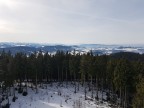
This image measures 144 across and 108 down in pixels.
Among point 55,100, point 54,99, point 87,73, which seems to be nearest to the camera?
point 55,100

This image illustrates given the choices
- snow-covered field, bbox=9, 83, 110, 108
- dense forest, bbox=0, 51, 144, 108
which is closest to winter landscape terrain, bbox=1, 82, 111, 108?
snow-covered field, bbox=9, 83, 110, 108

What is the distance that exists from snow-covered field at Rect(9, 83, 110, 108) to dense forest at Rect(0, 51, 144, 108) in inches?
116

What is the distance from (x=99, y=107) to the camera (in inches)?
2244

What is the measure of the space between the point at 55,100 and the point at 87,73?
50.1ft

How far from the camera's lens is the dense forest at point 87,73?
56.1 meters

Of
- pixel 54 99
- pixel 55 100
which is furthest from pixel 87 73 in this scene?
pixel 55 100

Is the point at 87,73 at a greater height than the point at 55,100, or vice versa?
the point at 87,73

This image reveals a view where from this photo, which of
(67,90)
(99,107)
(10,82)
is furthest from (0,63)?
(99,107)

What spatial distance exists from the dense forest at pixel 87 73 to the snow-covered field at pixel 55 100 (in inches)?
116

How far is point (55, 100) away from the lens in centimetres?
6231

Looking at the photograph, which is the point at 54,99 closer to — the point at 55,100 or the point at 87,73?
the point at 55,100

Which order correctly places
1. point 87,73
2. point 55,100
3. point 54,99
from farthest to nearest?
1. point 87,73
2. point 54,99
3. point 55,100

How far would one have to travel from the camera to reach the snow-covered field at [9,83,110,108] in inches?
2296

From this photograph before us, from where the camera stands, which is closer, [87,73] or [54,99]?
[54,99]
